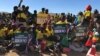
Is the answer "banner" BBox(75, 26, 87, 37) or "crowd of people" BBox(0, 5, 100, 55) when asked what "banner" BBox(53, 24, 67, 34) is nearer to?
"crowd of people" BBox(0, 5, 100, 55)

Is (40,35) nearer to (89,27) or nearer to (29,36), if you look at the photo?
(29,36)

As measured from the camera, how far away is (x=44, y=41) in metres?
14.7

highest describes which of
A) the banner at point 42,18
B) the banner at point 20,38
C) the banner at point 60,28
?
the banner at point 42,18

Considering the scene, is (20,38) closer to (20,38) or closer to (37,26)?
(20,38)

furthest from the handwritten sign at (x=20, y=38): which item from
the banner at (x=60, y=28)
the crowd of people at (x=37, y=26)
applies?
the banner at (x=60, y=28)

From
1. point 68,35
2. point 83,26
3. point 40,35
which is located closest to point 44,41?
point 40,35

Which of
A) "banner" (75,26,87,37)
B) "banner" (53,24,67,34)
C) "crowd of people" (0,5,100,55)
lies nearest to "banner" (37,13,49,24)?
"crowd of people" (0,5,100,55)

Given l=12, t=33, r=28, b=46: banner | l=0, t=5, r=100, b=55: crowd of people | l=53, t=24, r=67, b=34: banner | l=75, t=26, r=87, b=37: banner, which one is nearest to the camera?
l=12, t=33, r=28, b=46: banner

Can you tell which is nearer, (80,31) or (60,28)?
(60,28)

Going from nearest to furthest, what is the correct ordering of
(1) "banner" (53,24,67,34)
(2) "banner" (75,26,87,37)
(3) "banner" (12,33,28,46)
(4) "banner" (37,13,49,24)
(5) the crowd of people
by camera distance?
(3) "banner" (12,33,28,46) < (5) the crowd of people < (1) "banner" (53,24,67,34) < (2) "banner" (75,26,87,37) < (4) "banner" (37,13,49,24)

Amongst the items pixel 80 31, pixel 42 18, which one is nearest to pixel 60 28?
pixel 80 31

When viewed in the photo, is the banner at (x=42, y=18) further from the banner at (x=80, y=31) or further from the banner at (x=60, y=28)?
the banner at (x=80, y=31)

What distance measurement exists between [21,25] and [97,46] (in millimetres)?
4441

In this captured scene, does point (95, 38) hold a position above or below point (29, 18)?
below
